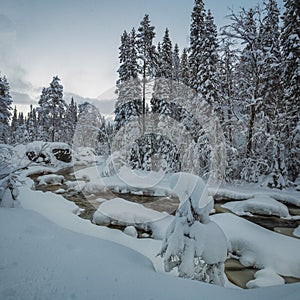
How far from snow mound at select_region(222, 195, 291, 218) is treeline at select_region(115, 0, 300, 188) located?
167 inches

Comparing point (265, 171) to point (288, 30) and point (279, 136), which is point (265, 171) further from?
point (288, 30)

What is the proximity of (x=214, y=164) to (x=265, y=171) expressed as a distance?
415 cm

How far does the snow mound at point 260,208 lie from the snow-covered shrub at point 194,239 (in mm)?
7752

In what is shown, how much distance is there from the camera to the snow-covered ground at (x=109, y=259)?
3600 millimetres

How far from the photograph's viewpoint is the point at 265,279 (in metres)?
5.73

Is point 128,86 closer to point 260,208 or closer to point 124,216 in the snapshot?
point 124,216

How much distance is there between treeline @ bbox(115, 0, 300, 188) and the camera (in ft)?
49.4

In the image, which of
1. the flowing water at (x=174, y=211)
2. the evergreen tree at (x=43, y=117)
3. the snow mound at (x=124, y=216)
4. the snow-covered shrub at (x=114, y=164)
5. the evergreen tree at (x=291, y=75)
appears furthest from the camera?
the evergreen tree at (x=43, y=117)

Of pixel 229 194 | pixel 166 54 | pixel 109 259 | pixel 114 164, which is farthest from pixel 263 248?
pixel 166 54

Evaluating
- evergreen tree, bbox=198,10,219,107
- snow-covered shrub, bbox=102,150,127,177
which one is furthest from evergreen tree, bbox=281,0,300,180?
snow-covered shrub, bbox=102,150,127,177

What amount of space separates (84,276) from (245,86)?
67.7 feet

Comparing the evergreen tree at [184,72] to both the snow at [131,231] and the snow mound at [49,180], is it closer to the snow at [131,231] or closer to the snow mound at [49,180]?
the snow mound at [49,180]

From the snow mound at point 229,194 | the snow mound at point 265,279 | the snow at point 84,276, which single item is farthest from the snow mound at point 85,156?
the snow mound at point 265,279

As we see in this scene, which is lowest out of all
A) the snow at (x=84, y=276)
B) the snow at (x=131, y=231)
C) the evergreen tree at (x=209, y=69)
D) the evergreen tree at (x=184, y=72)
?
the snow at (x=131, y=231)
